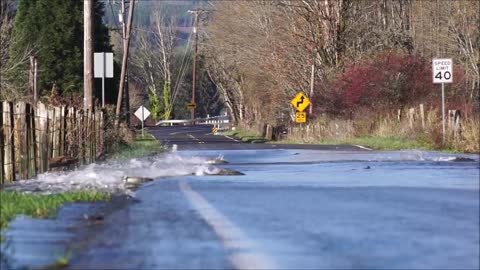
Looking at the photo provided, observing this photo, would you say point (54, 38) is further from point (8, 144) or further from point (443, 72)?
point (8, 144)

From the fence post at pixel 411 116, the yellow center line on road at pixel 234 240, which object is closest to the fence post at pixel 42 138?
Result: the yellow center line on road at pixel 234 240

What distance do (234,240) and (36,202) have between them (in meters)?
3.80

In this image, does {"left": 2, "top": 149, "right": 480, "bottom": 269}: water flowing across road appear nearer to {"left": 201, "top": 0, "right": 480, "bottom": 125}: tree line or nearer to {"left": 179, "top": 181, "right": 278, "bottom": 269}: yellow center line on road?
{"left": 179, "top": 181, "right": 278, "bottom": 269}: yellow center line on road

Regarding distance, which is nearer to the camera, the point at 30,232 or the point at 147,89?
the point at 30,232

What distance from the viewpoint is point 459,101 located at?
4572cm

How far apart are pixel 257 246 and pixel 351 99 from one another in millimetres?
38876

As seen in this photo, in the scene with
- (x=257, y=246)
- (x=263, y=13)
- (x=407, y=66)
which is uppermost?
(x=263, y=13)

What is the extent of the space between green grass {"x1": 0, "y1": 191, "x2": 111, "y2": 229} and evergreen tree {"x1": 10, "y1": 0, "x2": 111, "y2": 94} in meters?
35.5

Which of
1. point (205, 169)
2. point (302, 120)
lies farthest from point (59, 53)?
point (205, 169)

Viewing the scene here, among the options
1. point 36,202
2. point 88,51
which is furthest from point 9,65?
point 36,202

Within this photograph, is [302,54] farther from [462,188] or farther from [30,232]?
[30,232]

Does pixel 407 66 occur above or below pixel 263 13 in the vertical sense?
below

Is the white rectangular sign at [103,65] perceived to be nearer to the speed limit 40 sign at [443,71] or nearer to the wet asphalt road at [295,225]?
the speed limit 40 sign at [443,71]

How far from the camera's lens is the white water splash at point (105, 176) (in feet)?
49.6
